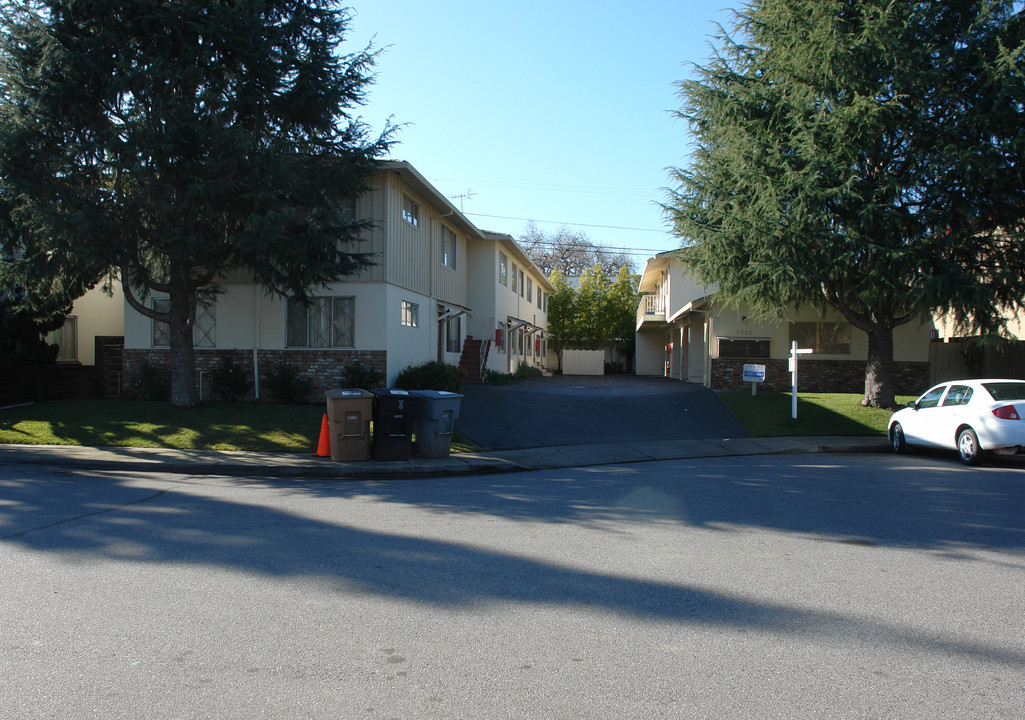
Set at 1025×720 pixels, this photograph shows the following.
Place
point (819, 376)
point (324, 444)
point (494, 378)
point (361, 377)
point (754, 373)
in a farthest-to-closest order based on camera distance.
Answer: point (494, 378) < point (819, 376) < point (754, 373) < point (361, 377) < point (324, 444)

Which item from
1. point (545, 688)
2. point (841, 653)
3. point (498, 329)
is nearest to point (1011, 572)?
point (841, 653)

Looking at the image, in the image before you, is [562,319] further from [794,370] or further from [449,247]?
[794,370]

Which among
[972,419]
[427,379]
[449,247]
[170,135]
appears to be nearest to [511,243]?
[449,247]

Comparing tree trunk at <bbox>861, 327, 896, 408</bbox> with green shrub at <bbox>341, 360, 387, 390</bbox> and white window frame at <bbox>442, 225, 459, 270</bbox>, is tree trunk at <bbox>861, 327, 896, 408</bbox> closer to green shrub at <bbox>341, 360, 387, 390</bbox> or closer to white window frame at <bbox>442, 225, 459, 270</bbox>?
green shrub at <bbox>341, 360, 387, 390</bbox>

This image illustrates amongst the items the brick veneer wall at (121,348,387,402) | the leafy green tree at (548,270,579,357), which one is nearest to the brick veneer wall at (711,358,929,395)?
the brick veneer wall at (121,348,387,402)

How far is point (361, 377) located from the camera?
1866 cm

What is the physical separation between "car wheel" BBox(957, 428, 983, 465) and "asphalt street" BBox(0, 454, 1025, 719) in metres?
3.55

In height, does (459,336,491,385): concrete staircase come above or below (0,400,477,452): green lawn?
above

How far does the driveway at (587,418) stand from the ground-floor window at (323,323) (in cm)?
389

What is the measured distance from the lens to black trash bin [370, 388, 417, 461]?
12.1m

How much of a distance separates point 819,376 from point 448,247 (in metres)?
13.6

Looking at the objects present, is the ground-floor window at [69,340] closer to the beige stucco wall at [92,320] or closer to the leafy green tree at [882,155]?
the beige stucco wall at [92,320]

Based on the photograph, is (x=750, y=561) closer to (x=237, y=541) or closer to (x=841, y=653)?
(x=841, y=653)

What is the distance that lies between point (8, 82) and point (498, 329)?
737 inches
